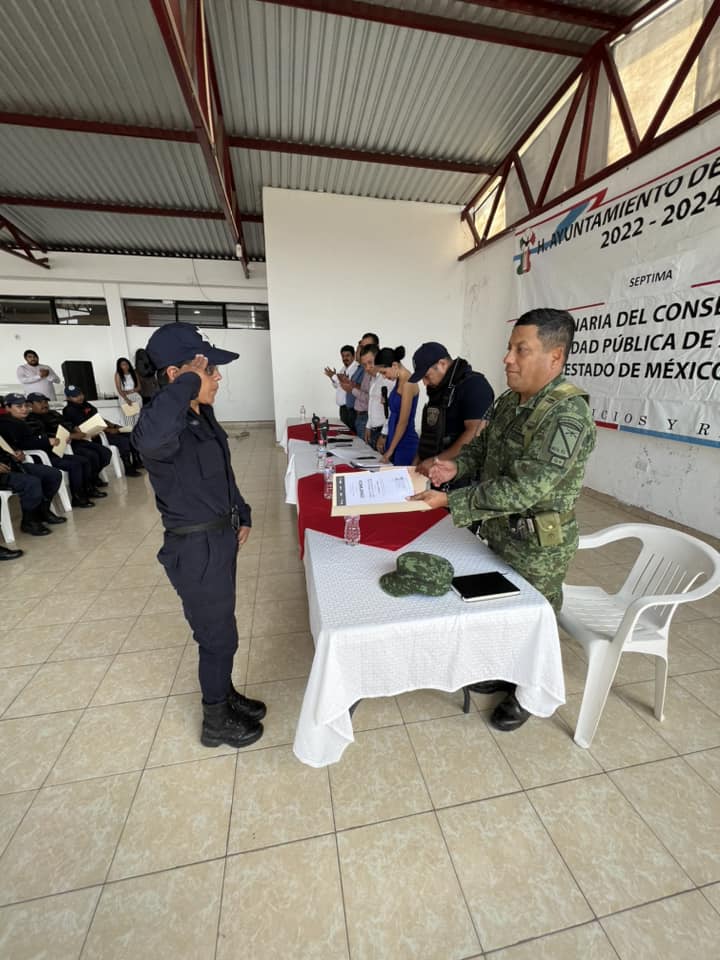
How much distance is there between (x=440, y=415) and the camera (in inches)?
88.2

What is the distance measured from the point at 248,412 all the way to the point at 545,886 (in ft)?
29.1

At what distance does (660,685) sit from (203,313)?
924 cm

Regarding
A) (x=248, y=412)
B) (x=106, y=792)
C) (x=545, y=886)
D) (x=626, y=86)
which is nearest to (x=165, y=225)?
(x=248, y=412)

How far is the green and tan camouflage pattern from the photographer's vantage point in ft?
3.76

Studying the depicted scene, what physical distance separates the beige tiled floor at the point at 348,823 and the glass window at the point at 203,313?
25.5 feet

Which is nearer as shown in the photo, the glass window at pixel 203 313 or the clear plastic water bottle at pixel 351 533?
the clear plastic water bottle at pixel 351 533

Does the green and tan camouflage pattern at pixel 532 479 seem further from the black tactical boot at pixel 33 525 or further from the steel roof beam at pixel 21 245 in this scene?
the steel roof beam at pixel 21 245

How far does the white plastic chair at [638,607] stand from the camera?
4.35 feet

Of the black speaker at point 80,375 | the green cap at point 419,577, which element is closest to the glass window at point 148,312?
the black speaker at point 80,375

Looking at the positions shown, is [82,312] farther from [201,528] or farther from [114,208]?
[201,528]

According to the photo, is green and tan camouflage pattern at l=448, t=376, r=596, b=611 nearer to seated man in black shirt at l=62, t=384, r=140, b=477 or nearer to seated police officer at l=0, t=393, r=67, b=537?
seated police officer at l=0, t=393, r=67, b=537

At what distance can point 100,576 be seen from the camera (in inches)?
104

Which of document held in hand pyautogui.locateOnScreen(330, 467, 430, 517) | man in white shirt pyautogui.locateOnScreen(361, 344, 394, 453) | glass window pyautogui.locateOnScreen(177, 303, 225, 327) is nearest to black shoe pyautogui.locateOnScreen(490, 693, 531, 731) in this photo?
document held in hand pyautogui.locateOnScreen(330, 467, 430, 517)

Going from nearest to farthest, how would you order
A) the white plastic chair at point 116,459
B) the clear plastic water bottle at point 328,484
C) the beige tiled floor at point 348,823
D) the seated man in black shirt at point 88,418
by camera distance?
1. the beige tiled floor at point 348,823
2. the clear plastic water bottle at point 328,484
3. the seated man in black shirt at point 88,418
4. the white plastic chair at point 116,459
